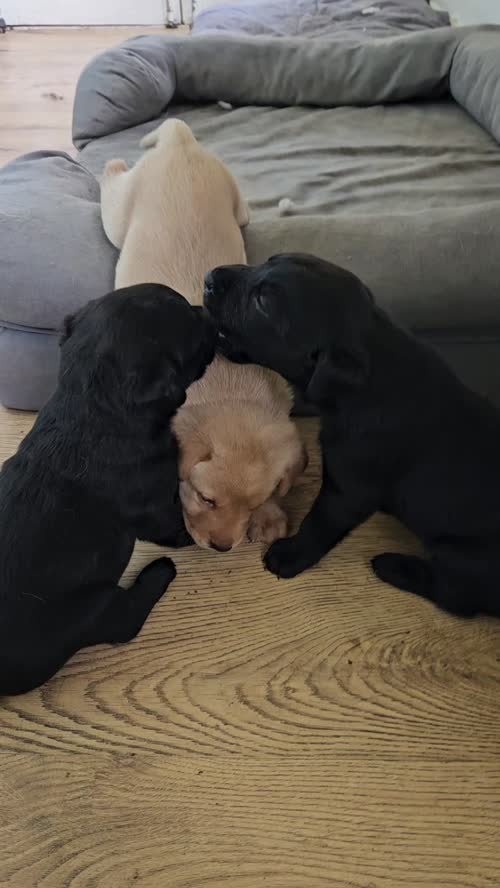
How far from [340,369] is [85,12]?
6468 mm

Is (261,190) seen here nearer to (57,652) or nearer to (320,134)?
(320,134)

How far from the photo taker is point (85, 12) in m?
6.28

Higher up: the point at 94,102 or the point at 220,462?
the point at 94,102

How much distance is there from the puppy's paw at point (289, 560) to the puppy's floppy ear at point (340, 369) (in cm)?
58

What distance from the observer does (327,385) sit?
1.53 m

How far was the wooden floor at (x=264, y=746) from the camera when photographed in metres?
1.44

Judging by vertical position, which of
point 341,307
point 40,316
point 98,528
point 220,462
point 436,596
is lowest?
point 436,596

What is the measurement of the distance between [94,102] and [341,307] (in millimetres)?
2030

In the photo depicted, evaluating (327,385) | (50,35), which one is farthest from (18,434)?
(50,35)

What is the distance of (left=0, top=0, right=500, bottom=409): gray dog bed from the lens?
197 cm

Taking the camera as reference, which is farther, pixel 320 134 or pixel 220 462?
pixel 320 134

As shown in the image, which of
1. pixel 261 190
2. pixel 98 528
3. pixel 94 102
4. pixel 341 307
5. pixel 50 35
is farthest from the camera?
pixel 50 35

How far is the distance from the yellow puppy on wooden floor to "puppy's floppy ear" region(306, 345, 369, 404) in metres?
0.29

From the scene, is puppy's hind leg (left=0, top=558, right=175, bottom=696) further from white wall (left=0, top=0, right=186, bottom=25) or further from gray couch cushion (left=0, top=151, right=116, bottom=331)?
white wall (left=0, top=0, right=186, bottom=25)
